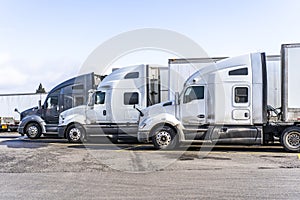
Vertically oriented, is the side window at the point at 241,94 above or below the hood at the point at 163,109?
above

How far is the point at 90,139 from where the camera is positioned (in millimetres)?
16266

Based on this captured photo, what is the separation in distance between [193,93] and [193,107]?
1.67 ft

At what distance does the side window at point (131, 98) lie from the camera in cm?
1560

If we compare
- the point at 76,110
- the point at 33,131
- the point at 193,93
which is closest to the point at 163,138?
the point at 193,93

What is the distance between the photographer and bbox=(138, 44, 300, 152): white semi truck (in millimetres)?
Answer: 12125

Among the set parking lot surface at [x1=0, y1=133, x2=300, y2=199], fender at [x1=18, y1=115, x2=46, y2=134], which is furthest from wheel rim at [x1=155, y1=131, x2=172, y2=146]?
fender at [x1=18, y1=115, x2=46, y2=134]

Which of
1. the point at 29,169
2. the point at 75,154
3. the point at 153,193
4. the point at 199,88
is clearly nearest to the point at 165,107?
the point at 199,88

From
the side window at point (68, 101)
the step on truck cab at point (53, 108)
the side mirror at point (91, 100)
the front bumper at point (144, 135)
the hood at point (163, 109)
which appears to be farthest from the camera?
the side window at point (68, 101)

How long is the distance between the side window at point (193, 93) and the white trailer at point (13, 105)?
14.3 m

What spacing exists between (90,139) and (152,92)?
3.57 meters

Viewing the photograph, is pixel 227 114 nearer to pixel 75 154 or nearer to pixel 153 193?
pixel 75 154

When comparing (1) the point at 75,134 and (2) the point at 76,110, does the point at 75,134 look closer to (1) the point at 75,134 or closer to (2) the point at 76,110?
(1) the point at 75,134

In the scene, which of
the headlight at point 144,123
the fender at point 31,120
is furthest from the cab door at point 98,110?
the headlight at point 144,123

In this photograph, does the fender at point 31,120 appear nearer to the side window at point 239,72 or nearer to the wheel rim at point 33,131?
the wheel rim at point 33,131
